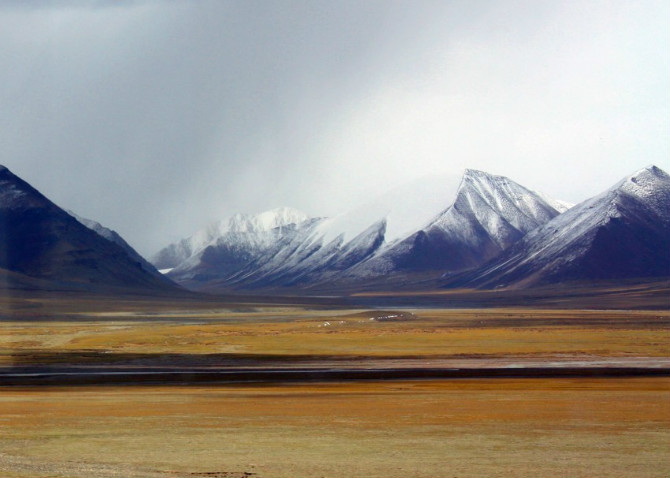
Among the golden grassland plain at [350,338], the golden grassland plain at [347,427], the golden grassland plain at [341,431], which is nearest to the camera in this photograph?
the golden grassland plain at [341,431]

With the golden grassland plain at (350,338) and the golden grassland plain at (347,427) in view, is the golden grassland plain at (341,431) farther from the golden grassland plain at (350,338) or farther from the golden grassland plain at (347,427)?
the golden grassland plain at (350,338)

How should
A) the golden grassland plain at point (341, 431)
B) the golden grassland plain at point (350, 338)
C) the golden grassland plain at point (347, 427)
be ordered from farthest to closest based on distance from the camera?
1. the golden grassland plain at point (350, 338)
2. the golden grassland plain at point (347, 427)
3. the golden grassland plain at point (341, 431)

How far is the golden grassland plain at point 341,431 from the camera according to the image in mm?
31672

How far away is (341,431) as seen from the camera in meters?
39.7

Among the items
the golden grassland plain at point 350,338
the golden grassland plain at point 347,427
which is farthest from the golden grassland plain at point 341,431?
the golden grassland plain at point 350,338

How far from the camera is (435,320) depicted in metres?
143

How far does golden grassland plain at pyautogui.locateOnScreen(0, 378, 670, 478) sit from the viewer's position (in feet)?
104

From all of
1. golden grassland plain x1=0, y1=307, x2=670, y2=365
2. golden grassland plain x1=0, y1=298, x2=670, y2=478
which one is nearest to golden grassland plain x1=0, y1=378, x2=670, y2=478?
golden grassland plain x1=0, y1=298, x2=670, y2=478

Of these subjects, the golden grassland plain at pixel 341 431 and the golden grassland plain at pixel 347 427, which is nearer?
the golden grassland plain at pixel 341 431

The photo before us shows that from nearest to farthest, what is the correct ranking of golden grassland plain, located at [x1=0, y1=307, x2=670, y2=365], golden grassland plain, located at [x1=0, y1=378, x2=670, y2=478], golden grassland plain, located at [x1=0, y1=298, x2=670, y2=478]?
golden grassland plain, located at [x1=0, y1=378, x2=670, y2=478], golden grassland plain, located at [x1=0, y1=298, x2=670, y2=478], golden grassland plain, located at [x1=0, y1=307, x2=670, y2=365]

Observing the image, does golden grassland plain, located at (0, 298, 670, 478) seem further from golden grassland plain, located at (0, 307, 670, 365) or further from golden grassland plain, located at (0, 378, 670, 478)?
golden grassland plain, located at (0, 307, 670, 365)

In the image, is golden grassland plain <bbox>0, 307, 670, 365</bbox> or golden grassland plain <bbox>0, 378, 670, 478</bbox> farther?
golden grassland plain <bbox>0, 307, 670, 365</bbox>

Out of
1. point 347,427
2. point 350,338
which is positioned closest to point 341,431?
point 347,427

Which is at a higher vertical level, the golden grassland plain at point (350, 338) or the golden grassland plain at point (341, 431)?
the golden grassland plain at point (350, 338)
